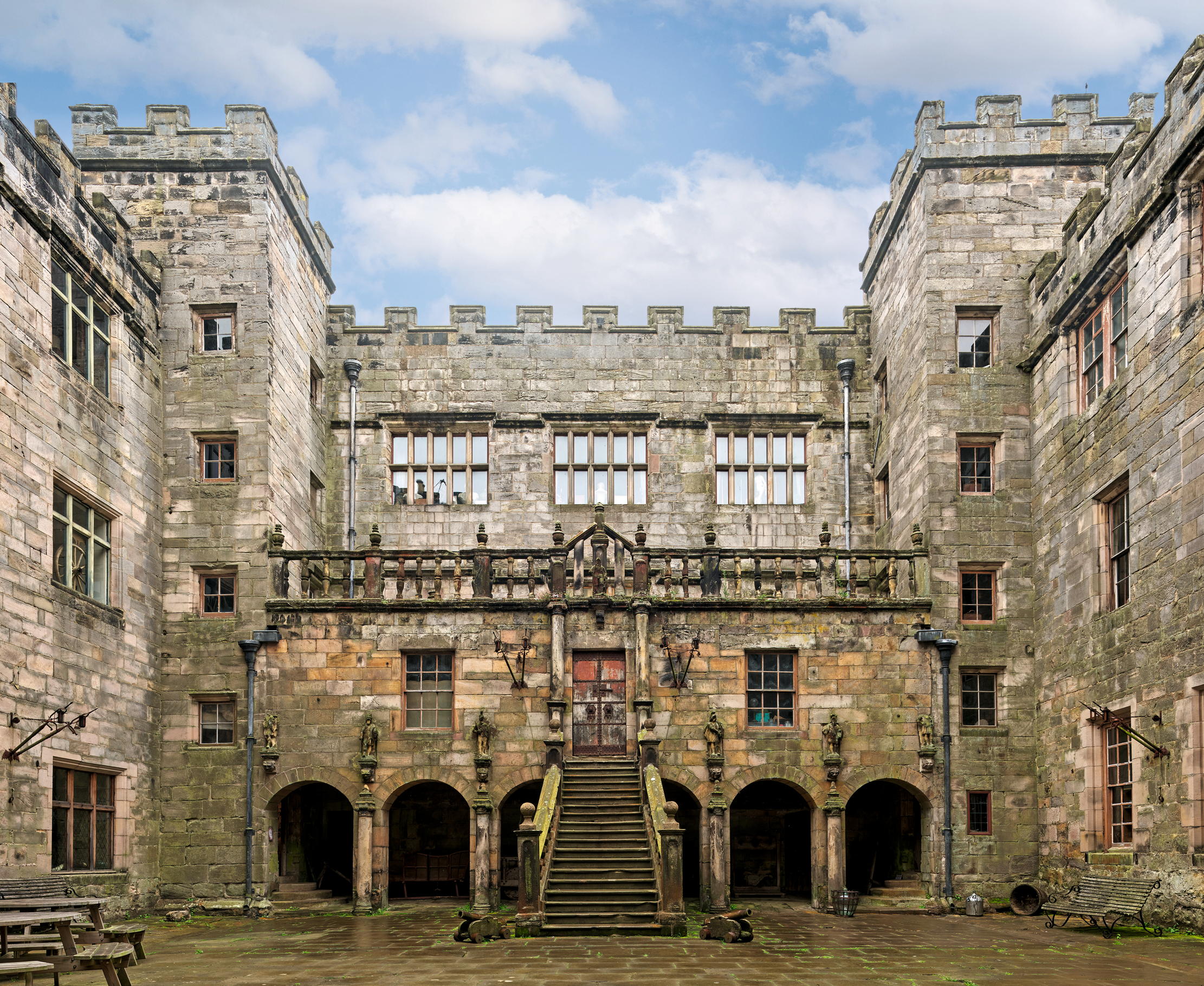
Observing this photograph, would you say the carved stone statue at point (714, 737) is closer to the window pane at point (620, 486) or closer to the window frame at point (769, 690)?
the window frame at point (769, 690)

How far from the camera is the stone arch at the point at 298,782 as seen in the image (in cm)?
2138

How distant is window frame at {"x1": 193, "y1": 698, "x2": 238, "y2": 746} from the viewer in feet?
71.0

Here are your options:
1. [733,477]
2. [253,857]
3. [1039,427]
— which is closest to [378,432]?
[733,477]

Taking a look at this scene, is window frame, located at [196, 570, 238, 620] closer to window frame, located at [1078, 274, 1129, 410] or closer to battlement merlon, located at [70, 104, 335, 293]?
battlement merlon, located at [70, 104, 335, 293]

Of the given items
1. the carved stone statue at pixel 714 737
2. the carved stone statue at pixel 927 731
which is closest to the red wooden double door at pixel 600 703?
the carved stone statue at pixel 714 737

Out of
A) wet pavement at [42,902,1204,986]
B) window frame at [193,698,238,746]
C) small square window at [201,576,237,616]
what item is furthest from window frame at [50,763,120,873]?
small square window at [201,576,237,616]

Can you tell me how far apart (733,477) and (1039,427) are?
673cm

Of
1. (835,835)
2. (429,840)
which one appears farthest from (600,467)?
(835,835)

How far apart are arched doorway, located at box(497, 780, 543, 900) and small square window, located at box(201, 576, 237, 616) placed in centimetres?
634

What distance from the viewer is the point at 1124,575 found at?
18.2 metres

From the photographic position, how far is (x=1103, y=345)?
1914 centimetres

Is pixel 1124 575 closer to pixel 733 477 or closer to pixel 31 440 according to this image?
pixel 733 477

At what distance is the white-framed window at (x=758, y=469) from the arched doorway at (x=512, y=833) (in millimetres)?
6880

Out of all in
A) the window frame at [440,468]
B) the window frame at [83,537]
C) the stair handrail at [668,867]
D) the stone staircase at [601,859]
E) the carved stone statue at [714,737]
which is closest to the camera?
the stair handrail at [668,867]
